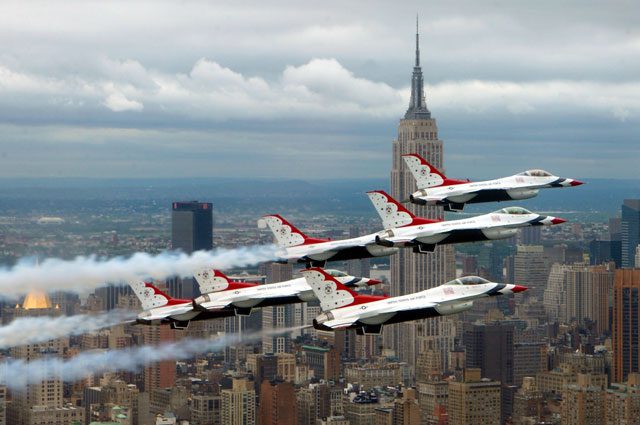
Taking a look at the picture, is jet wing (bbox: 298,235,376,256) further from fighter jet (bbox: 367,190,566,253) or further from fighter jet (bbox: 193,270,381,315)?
fighter jet (bbox: 193,270,381,315)

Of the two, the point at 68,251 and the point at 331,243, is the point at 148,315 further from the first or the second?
the point at 68,251

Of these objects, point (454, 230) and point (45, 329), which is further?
point (45, 329)

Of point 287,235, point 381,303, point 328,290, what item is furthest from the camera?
point 287,235

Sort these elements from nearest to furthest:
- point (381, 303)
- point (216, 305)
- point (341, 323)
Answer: point (341, 323), point (381, 303), point (216, 305)

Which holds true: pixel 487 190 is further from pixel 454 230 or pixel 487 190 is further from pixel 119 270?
pixel 119 270

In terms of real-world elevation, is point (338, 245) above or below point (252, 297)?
above

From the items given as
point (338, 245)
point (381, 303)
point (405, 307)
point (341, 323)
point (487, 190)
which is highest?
point (487, 190)

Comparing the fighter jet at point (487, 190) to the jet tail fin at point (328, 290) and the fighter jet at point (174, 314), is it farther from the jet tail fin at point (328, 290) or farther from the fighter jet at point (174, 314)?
the fighter jet at point (174, 314)

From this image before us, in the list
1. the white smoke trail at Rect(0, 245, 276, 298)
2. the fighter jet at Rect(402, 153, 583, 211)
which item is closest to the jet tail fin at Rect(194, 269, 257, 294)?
the white smoke trail at Rect(0, 245, 276, 298)

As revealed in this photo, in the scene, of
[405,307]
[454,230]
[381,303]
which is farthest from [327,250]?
[405,307]
